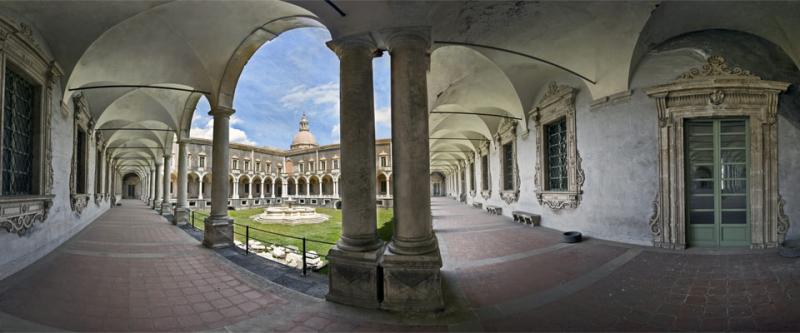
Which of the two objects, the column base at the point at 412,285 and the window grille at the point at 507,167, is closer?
the column base at the point at 412,285

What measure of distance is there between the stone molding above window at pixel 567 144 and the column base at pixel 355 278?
7697 mm

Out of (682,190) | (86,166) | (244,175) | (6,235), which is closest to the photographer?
(6,235)

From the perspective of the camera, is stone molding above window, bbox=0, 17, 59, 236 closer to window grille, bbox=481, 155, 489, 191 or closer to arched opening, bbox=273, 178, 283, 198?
window grille, bbox=481, 155, 489, 191

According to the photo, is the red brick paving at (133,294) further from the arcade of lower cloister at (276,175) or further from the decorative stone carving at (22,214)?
the arcade of lower cloister at (276,175)

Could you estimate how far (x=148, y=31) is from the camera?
7.61m

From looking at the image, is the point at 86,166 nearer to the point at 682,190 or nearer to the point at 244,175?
the point at 682,190

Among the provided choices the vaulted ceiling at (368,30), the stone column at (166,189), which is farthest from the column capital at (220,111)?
the stone column at (166,189)

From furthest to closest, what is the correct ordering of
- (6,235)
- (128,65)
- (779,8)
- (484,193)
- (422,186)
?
(484,193), (128,65), (779,8), (6,235), (422,186)

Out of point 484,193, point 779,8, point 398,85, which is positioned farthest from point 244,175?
point 779,8

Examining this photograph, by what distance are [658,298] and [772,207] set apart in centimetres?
550

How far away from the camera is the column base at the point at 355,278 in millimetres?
4156

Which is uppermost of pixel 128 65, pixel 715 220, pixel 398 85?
pixel 128 65

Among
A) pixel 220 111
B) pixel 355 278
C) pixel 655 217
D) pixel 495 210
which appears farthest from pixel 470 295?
pixel 495 210

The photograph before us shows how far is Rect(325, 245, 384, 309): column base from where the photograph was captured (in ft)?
13.6
